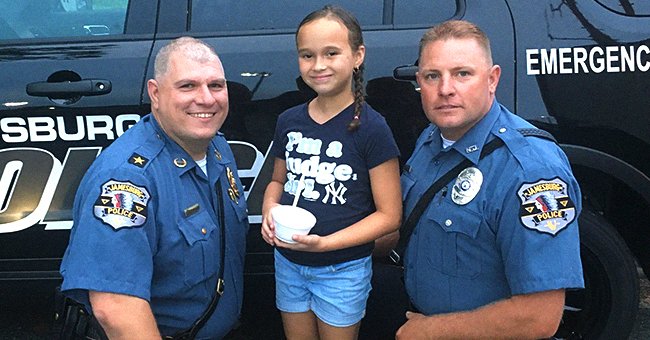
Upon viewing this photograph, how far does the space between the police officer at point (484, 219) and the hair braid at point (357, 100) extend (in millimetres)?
248

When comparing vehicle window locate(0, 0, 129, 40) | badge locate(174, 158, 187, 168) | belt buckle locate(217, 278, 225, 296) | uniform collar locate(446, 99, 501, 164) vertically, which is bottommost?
belt buckle locate(217, 278, 225, 296)

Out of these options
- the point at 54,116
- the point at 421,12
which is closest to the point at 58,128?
the point at 54,116

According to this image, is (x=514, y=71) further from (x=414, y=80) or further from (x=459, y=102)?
(x=459, y=102)

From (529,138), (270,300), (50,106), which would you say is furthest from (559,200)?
(50,106)

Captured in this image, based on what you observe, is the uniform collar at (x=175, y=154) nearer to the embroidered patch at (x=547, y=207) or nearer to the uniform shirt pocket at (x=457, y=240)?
the uniform shirt pocket at (x=457, y=240)

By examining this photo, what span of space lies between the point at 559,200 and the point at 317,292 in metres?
0.76

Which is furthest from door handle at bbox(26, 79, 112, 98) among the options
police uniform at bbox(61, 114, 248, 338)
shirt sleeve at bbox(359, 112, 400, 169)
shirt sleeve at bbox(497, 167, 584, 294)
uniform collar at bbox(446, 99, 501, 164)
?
shirt sleeve at bbox(497, 167, 584, 294)

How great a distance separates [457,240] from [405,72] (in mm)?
788

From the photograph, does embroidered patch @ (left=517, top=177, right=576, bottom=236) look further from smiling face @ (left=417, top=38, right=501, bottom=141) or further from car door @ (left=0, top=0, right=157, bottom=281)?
car door @ (left=0, top=0, right=157, bottom=281)

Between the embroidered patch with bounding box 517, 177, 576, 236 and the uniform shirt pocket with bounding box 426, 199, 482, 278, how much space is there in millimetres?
132

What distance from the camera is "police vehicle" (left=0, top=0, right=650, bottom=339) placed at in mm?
2182

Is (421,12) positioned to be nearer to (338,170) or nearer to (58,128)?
(338,170)

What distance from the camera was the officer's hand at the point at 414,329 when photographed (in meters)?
1.66

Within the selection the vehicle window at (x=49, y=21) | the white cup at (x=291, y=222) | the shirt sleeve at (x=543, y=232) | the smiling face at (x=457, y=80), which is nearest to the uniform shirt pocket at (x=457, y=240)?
the shirt sleeve at (x=543, y=232)
